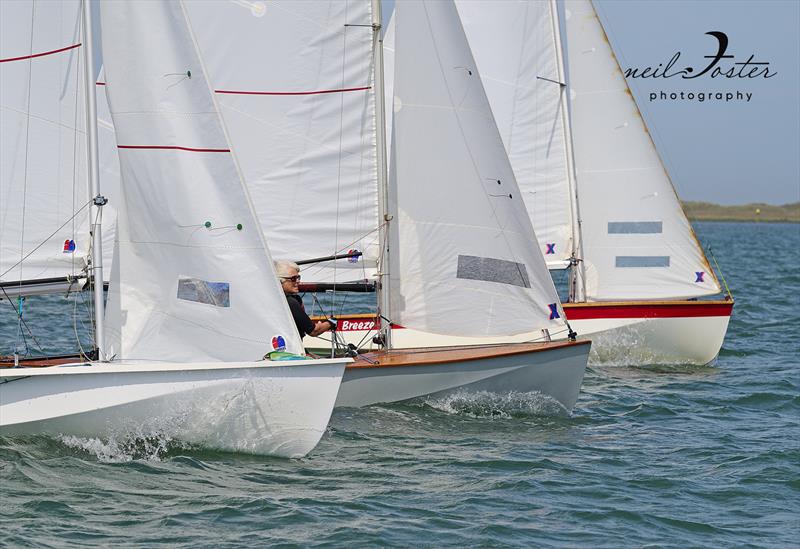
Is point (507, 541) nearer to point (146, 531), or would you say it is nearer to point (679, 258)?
point (146, 531)

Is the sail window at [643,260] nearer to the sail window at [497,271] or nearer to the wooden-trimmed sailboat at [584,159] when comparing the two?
the wooden-trimmed sailboat at [584,159]

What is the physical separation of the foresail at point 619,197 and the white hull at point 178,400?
887 cm

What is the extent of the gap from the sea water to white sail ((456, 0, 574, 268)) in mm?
5212

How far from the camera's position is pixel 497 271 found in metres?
12.6

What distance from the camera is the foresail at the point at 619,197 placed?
17.8m

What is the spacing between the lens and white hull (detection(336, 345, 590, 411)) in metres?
12.0

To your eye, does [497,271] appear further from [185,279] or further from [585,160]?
[585,160]

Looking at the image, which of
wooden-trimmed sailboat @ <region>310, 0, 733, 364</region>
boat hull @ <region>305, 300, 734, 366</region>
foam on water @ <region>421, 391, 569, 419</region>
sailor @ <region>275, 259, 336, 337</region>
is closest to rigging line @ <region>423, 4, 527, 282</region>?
foam on water @ <region>421, 391, 569, 419</region>

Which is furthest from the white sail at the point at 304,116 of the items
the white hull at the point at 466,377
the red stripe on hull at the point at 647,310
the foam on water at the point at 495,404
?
the red stripe on hull at the point at 647,310

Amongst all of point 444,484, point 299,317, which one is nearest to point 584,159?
point 299,317

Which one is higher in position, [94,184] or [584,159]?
[584,159]

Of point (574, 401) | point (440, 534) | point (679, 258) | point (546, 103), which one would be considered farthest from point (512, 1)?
point (440, 534)

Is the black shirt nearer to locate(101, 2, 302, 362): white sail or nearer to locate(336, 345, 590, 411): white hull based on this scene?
locate(336, 345, 590, 411): white hull

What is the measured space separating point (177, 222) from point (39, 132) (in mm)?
1534
